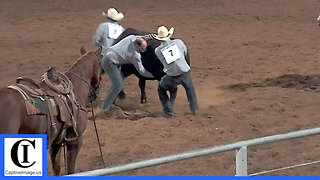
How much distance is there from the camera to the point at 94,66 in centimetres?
786

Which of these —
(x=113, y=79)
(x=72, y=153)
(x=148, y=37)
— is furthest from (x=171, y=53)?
(x=72, y=153)

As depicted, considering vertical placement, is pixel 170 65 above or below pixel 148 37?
below

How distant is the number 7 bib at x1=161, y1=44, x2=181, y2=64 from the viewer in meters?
9.74

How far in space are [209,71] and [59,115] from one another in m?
6.47

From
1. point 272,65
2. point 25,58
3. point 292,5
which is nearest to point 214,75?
point 272,65

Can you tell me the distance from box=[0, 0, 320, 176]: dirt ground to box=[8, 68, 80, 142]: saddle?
3.48 feet

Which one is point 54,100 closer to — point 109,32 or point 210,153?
point 210,153

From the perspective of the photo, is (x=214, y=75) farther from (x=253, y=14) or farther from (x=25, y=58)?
(x=253, y=14)

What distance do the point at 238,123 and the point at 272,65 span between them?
384 cm

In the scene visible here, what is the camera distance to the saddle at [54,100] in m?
6.69

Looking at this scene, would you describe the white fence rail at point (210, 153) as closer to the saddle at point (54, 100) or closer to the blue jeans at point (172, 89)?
the saddle at point (54, 100)

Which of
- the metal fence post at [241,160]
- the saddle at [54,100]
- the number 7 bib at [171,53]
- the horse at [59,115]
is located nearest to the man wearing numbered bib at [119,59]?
the number 7 bib at [171,53]

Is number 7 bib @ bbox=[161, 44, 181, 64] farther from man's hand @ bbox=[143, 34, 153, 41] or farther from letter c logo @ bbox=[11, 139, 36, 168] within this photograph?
letter c logo @ bbox=[11, 139, 36, 168]

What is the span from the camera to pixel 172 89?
A: 10227 mm
